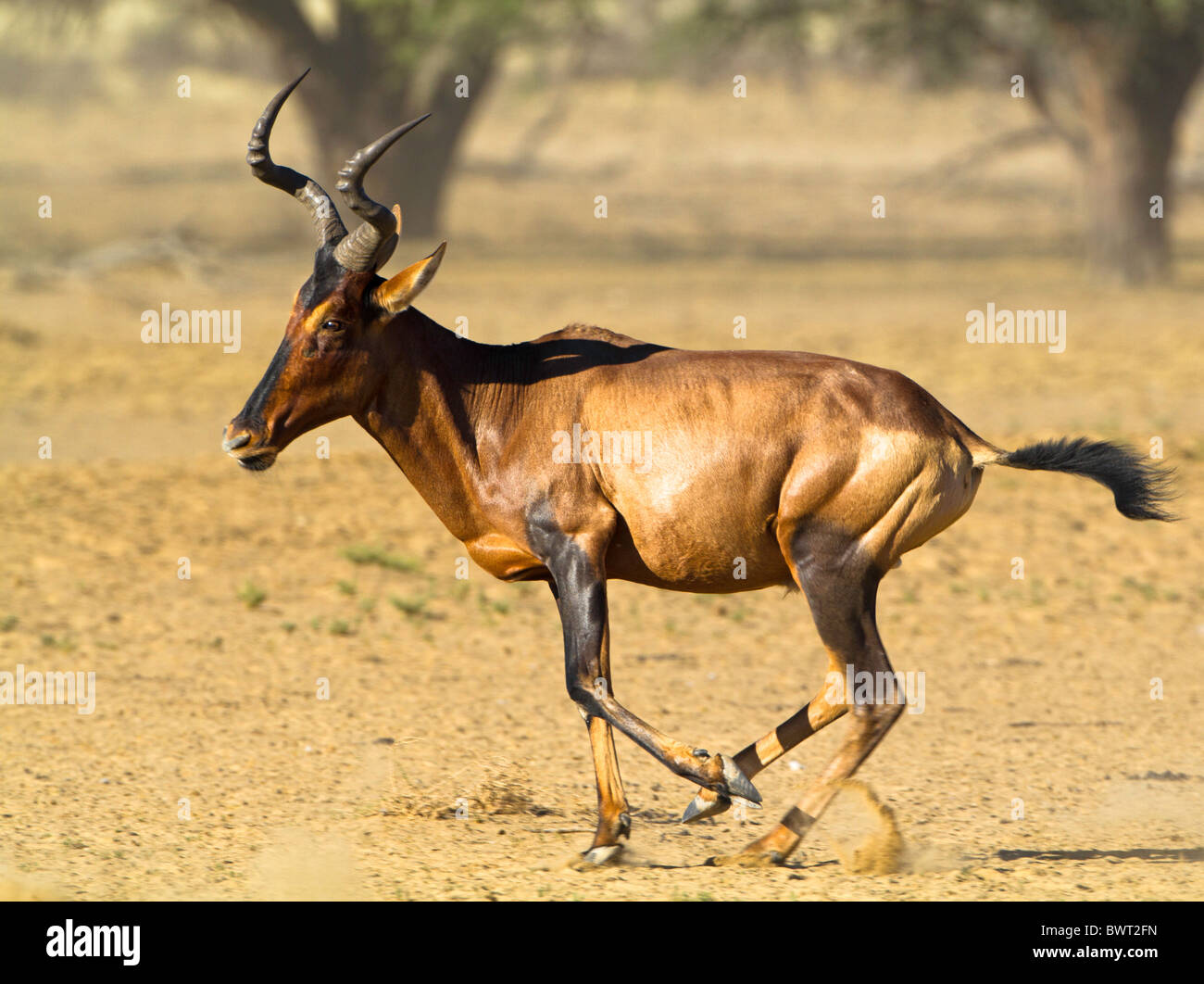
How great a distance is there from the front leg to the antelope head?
80 centimetres

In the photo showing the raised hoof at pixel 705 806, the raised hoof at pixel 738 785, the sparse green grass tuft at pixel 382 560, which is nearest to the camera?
the raised hoof at pixel 738 785

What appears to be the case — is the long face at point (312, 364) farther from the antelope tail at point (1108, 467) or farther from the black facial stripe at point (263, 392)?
the antelope tail at point (1108, 467)

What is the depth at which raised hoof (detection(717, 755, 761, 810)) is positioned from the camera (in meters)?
5.27

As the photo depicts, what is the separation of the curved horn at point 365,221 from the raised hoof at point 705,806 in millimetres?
2049

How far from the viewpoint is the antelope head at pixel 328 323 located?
5402mm

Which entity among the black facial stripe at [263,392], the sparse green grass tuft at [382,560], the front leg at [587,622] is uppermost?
the black facial stripe at [263,392]

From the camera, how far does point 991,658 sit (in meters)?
9.22

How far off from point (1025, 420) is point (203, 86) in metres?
39.1

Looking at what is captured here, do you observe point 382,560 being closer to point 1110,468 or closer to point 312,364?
point 312,364

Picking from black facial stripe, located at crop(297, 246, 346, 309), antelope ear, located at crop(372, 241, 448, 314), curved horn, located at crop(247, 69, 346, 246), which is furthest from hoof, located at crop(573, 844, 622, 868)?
curved horn, located at crop(247, 69, 346, 246)

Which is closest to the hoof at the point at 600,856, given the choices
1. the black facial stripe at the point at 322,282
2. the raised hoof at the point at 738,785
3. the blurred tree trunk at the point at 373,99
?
the raised hoof at the point at 738,785

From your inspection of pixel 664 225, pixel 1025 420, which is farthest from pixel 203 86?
pixel 1025 420

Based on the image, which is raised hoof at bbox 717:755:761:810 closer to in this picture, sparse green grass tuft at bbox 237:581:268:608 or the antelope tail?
the antelope tail

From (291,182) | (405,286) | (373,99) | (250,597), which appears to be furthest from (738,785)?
(373,99)
